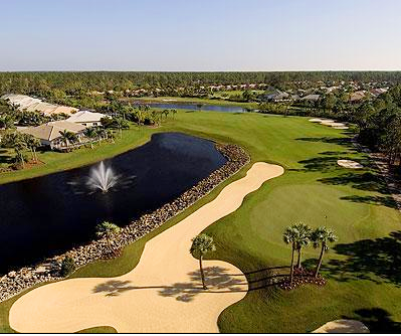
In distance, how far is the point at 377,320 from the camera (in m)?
32.2

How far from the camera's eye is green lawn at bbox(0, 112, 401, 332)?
33.4 metres

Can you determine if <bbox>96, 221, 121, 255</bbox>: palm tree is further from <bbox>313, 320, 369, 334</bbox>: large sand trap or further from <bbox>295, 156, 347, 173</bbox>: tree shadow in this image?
<bbox>295, 156, 347, 173</bbox>: tree shadow

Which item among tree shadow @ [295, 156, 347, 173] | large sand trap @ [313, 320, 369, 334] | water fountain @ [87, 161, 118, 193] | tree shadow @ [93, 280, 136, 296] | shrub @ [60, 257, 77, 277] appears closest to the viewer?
large sand trap @ [313, 320, 369, 334]

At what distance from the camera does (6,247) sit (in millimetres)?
47344

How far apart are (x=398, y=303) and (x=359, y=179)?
3816cm

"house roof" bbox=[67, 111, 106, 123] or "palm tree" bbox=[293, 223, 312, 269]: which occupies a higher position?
"house roof" bbox=[67, 111, 106, 123]

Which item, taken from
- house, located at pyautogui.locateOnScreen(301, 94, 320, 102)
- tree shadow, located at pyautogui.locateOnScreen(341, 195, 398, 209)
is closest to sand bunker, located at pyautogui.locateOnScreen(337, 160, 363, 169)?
tree shadow, located at pyautogui.locateOnScreen(341, 195, 398, 209)

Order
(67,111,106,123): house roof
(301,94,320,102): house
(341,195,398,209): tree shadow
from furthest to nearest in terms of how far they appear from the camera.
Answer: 1. (301,94,320,102): house
2. (67,111,106,123): house roof
3. (341,195,398,209): tree shadow

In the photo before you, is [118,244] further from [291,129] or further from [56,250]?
[291,129]

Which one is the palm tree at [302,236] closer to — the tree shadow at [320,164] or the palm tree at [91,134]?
the tree shadow at [320,164]

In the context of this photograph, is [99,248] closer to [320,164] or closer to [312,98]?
[320,164]

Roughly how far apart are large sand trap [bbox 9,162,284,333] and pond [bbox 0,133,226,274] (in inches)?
395

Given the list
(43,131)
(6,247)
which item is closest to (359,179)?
(6,247)

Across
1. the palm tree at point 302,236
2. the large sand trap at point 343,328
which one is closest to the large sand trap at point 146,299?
the palm tree at point 302,236
